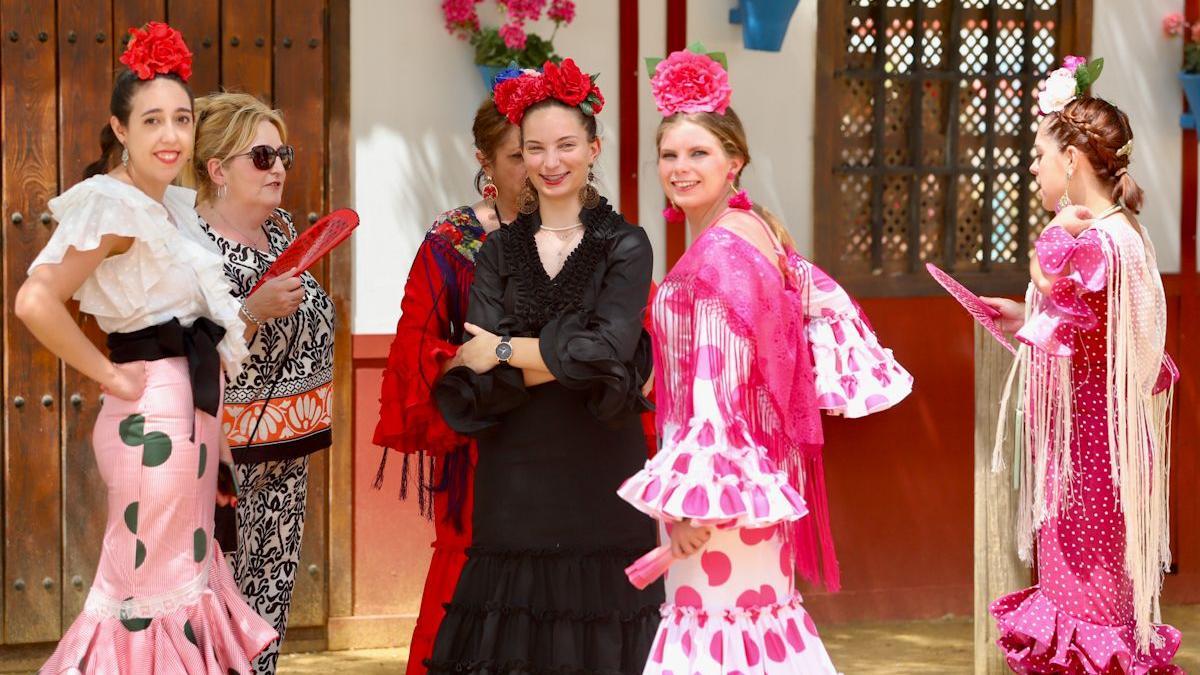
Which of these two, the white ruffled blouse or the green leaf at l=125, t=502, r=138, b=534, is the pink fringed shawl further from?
the green leaf at l=125, t=502, r=138, b=534

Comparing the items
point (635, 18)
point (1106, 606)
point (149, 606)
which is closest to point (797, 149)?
point (635, 18)

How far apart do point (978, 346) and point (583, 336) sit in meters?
1.79

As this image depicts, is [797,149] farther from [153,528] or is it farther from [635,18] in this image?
[153,528]

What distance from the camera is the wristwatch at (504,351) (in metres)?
4.25

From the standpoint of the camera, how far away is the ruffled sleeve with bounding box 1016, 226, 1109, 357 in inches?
192

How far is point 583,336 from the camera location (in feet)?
13.9

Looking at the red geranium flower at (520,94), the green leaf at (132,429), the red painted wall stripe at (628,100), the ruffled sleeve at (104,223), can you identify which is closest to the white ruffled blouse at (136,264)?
the ruffled sleeve at (104,223)

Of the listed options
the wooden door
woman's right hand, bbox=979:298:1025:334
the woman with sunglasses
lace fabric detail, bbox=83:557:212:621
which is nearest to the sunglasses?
the woman with sunglasses

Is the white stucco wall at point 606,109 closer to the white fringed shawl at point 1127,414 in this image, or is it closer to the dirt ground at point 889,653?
the dirt ground at point 889,653

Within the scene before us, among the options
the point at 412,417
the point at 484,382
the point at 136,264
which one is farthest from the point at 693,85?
the point at 136,264

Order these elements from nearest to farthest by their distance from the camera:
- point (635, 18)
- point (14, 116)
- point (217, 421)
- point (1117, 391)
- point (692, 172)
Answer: point (692, 172)
point (217, 421)
point (1117, 391)
point (14, 116)
point (635, 18)

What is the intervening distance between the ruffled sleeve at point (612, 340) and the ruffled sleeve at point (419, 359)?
58 cm

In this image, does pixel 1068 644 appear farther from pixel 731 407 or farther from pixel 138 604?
pixel 138 604

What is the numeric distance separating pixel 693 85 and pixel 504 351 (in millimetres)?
825
